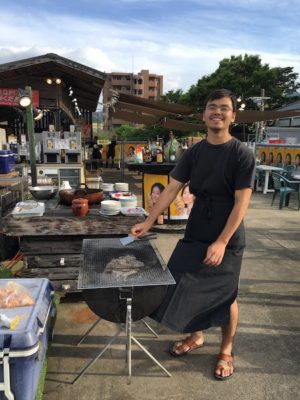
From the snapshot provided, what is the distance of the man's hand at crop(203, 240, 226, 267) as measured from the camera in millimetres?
2393

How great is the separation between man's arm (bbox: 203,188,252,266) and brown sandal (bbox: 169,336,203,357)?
112 centimetres

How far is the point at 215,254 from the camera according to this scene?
2.39m

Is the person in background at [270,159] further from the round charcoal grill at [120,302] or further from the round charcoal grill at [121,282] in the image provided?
the round charcoal grill at [120,302]

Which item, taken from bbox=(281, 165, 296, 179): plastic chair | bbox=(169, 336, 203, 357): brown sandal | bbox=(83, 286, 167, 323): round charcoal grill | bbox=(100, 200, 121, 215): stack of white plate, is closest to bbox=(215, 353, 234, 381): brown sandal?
A: bbox=(169, 336, 203, 357): brown sandal

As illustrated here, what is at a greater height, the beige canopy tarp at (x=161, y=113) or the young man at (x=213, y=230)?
the beige canopy tarp at (x=161, y=113)

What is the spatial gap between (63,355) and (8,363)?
123 centimetres

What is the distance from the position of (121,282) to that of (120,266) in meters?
0.27

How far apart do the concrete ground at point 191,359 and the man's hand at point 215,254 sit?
41.3 inches

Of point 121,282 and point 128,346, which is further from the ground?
point 121,282

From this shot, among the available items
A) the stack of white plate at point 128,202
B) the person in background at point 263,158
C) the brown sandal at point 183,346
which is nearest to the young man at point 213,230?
the brown sandal at point 183,346

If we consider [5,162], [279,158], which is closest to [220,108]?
[5,162]

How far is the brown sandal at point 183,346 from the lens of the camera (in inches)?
122

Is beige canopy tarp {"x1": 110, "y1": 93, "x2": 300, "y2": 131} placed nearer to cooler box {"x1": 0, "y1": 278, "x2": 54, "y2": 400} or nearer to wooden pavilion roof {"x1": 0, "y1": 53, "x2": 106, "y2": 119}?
wooden pavilion roof {"x1": 0, "y1": 53, "x2": 106, "y2": 119}

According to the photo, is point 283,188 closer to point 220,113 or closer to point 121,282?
point 220,113
